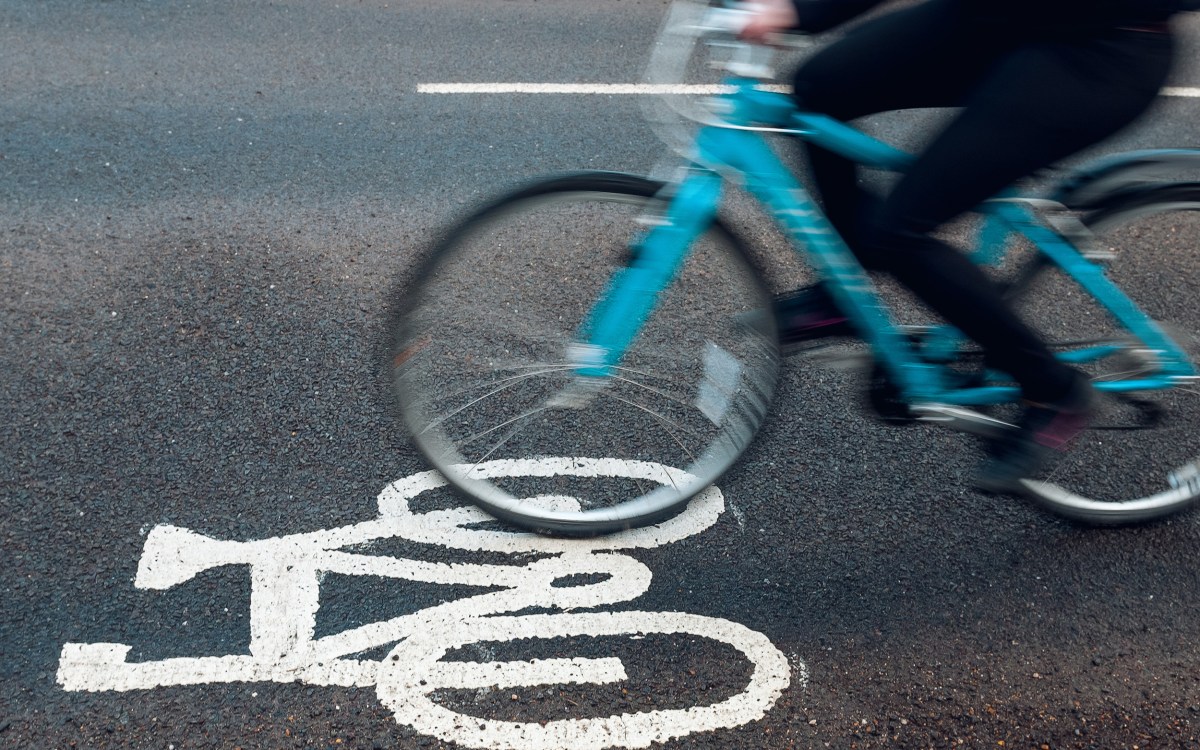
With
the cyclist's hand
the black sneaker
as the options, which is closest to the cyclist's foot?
the black sneaker

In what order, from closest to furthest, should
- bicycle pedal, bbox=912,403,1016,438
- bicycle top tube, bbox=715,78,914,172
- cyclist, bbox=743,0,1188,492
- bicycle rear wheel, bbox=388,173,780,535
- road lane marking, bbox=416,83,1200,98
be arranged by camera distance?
1. cyclist, bbox=743,0,1188,492
2. bicycle top tube, bbox=715,78,914,172
3. bicycle rear wheel, bbox=388,173,780,535
4. bicycle pedal, bbox=912,403,1016,438
5. road lane marking, bbox=416,83,1200,98

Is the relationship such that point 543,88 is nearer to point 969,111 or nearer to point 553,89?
point 553,89

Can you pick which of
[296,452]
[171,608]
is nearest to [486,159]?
[296,452]

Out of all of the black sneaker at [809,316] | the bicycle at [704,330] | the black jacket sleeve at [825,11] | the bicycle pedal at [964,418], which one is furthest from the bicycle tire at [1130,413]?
the black jacket sleeve at [825,11]

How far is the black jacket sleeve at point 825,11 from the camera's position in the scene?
7.65 ft

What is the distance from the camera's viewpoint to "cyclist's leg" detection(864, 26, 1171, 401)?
227 centimetres

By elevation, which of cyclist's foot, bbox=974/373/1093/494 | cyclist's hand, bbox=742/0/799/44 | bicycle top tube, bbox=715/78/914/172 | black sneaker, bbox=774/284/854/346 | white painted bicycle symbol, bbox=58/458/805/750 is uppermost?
cyclist's hand, bbox=742/0/799/44

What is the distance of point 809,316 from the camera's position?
2.73m

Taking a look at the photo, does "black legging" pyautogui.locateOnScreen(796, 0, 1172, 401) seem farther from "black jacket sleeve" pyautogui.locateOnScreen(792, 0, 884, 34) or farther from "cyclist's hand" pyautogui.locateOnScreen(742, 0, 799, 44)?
"cyclist's hand" pyautogui.locateOnScreen(742, 0, 799, 44)

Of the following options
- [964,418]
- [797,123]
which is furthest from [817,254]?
[964,418]

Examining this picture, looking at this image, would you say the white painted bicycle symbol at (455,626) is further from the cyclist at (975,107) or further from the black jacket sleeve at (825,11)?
the black jacket sleeve at (825,11)

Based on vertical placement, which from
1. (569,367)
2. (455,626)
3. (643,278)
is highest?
(643,278)

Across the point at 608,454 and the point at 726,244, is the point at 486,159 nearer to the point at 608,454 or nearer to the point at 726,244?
the point at 608,454

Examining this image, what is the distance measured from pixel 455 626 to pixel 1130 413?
206 cm
